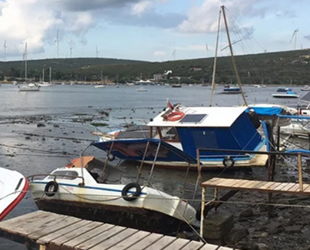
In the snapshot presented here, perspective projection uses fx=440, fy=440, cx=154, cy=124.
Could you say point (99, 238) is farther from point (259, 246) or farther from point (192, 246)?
point (259, 246)

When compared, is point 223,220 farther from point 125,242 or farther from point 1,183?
point 1,183

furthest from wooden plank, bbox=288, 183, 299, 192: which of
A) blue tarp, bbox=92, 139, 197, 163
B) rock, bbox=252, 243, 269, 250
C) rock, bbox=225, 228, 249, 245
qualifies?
blue tarp, bbox=92, 139, 197, 163

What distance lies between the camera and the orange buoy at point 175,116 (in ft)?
69.0

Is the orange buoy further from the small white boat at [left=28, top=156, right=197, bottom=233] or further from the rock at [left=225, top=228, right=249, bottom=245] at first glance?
the rock at [left=225, top=228, right=249, bottom=245]

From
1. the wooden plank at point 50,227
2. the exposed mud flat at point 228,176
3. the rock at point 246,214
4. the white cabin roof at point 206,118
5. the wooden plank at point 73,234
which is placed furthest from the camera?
the white cabin roof at point 206,118

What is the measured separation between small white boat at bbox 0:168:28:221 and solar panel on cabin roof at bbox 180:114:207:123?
9.93 metres

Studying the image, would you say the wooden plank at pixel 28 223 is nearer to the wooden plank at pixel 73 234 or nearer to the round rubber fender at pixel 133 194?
the wooden plank at pixel 73 234

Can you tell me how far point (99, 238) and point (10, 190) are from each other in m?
4.55

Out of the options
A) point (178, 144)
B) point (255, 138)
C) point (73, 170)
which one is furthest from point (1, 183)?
point (255, 138)

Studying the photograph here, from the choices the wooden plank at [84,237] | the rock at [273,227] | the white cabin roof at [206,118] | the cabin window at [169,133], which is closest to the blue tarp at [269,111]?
the white cabin roof at [206,118]

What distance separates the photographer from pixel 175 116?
69.6 ft

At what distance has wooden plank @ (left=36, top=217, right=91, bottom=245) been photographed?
7.74 metres

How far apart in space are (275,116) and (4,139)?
21247 millimetres

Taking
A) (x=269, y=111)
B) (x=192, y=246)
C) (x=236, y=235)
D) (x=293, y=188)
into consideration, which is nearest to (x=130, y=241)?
(x=192, y=246)
